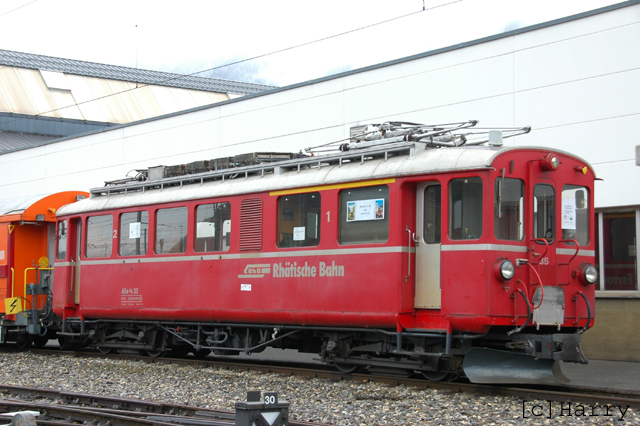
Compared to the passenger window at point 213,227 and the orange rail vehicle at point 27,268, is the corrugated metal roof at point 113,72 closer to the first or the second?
the orange rail vehicle at point 27,268

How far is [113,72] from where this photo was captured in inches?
1663

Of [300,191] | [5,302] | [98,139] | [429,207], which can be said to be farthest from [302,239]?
[98,139]

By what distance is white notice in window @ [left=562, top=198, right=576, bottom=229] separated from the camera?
9.77 meters

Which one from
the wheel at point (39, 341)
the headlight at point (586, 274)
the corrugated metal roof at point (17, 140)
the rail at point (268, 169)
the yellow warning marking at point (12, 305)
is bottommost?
the wheel at point (39, 341)

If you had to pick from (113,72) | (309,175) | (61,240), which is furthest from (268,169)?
(113,72)

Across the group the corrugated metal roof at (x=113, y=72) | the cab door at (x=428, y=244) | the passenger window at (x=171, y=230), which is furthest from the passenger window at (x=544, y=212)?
the corrugated metal roof at (x=113, y=72)

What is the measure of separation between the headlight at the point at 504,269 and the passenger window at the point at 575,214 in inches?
47.8

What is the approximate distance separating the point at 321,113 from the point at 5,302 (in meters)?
8.44

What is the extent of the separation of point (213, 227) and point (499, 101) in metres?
6.50

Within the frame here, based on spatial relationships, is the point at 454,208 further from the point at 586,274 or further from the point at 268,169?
the point at 268,169

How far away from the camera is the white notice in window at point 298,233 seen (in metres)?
10.8

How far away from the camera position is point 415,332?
9594mm

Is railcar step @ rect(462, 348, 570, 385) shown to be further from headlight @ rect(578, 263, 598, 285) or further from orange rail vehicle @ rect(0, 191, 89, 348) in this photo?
orange rail vehicle @ rect(0, 191, 89, 348)

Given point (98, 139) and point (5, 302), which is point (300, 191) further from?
point (98, 139)
